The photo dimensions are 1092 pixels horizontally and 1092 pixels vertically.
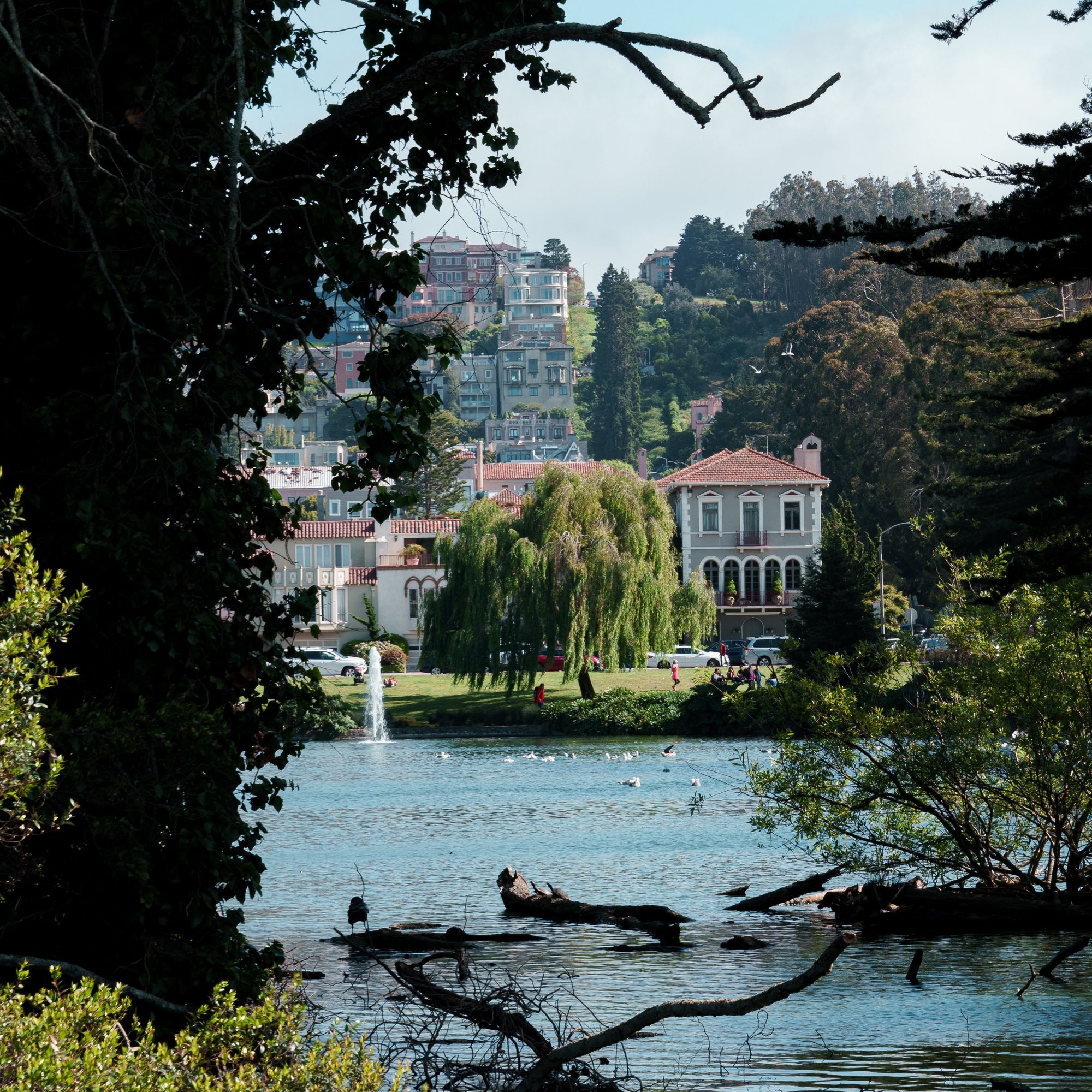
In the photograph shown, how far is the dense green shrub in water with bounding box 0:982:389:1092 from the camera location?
5762mm

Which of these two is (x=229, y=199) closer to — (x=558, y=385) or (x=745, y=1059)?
(x=745, y=1059)

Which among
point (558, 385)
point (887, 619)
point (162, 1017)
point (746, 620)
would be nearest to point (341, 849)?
point (162, 1017)

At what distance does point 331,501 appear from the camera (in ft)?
434

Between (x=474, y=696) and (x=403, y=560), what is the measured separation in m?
34.9

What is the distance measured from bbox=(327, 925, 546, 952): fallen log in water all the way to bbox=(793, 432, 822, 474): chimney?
62706 millimetres

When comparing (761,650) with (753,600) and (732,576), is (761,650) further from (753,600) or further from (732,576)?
(732,576)

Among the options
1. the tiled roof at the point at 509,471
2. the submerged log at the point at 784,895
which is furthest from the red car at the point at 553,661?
the tiled roof at the point at 509,471

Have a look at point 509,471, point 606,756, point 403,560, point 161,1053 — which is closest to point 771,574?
point 403,560

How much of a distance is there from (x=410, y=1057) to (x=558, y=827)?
1764cm

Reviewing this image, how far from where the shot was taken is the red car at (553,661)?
165ft

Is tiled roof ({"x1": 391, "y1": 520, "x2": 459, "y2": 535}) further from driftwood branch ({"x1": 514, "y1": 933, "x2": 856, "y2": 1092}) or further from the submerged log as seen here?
driftwood branch ({"x1": 514, "y1": 933, "x2": 856, "y2": 1092})

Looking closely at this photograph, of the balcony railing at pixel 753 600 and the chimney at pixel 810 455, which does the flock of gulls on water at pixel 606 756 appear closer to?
the chimney at pixel 810 455

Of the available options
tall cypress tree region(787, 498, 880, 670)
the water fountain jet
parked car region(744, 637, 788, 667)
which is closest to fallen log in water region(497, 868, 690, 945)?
tall cypress tree region(787, 498, 880, 670)

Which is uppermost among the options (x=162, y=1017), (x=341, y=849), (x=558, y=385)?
(x=558, y=385)
